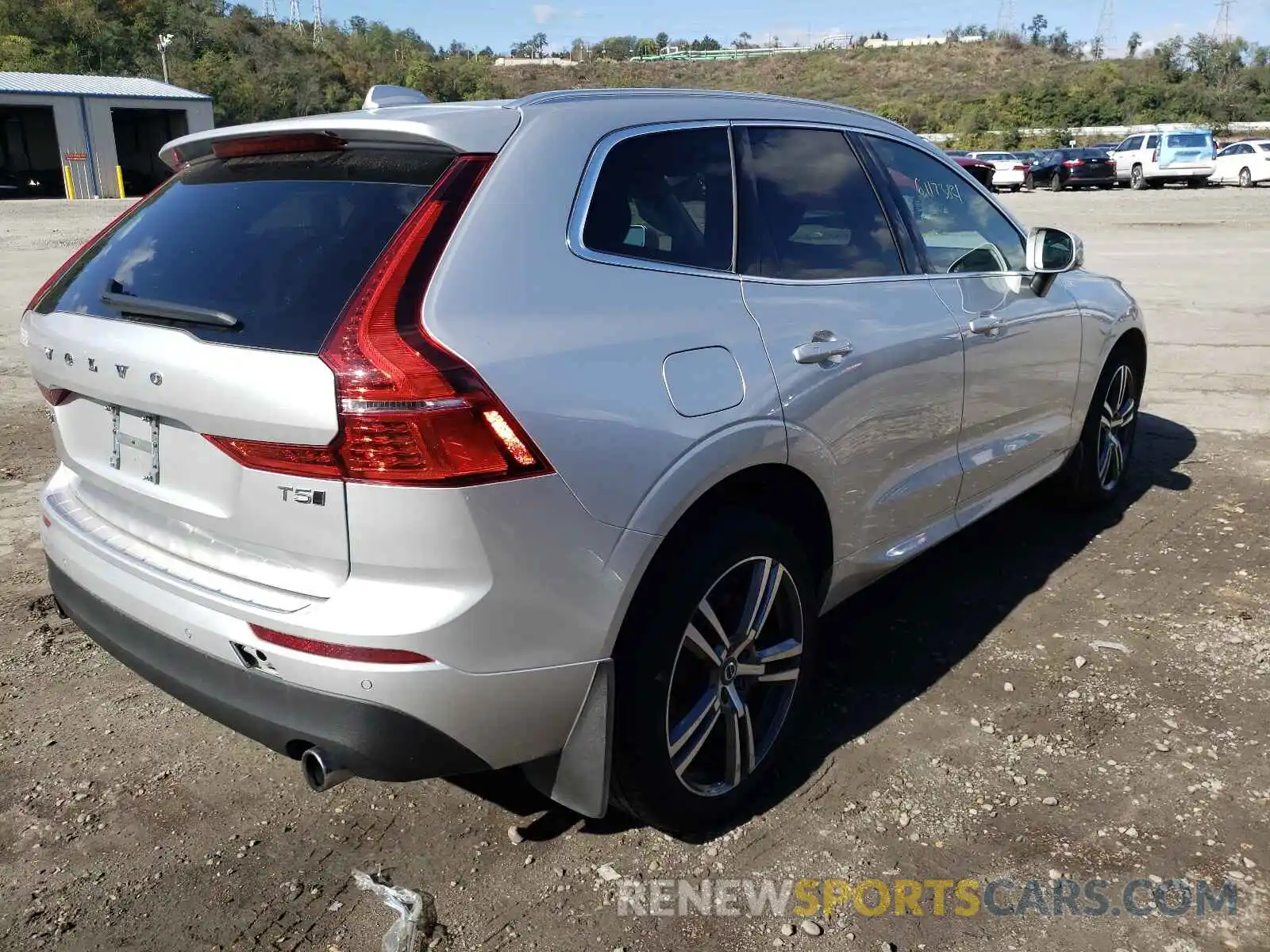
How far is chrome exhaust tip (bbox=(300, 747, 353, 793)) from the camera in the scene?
7.18ft

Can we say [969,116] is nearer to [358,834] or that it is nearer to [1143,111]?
[1143,111]

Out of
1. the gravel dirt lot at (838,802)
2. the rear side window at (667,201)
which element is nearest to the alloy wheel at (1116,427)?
the gravel dirt lot at (838,802)

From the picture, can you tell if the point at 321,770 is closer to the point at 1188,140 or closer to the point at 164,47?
the point at 1188,140

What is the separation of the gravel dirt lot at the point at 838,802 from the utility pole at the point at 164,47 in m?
57.2

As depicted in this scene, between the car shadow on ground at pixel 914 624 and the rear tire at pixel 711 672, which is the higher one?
the rear tire at pixel 711 672

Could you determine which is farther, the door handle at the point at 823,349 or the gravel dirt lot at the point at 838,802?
the door handle at the point at 823,349

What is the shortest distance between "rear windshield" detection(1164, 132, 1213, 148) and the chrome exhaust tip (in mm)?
38360

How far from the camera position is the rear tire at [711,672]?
2.44m

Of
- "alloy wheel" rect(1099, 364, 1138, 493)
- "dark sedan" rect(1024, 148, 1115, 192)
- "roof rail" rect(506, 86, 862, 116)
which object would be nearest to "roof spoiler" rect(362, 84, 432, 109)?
"roof rail" rect(506, 86, 862, 116)

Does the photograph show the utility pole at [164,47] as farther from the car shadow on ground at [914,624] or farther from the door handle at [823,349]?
the door handle at [823,349]

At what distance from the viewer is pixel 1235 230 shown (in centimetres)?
2033

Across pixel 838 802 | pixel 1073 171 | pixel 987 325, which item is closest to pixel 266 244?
pixel 838 802

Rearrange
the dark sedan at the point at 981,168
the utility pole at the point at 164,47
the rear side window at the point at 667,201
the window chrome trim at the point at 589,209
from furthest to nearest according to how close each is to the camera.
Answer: the utility pole at the point at 164,47
the dark sedan at the point at 981,168
the rear side window at the point at 667,201
the window chrome trim at the point at 589,209

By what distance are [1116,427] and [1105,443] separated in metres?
0.16
